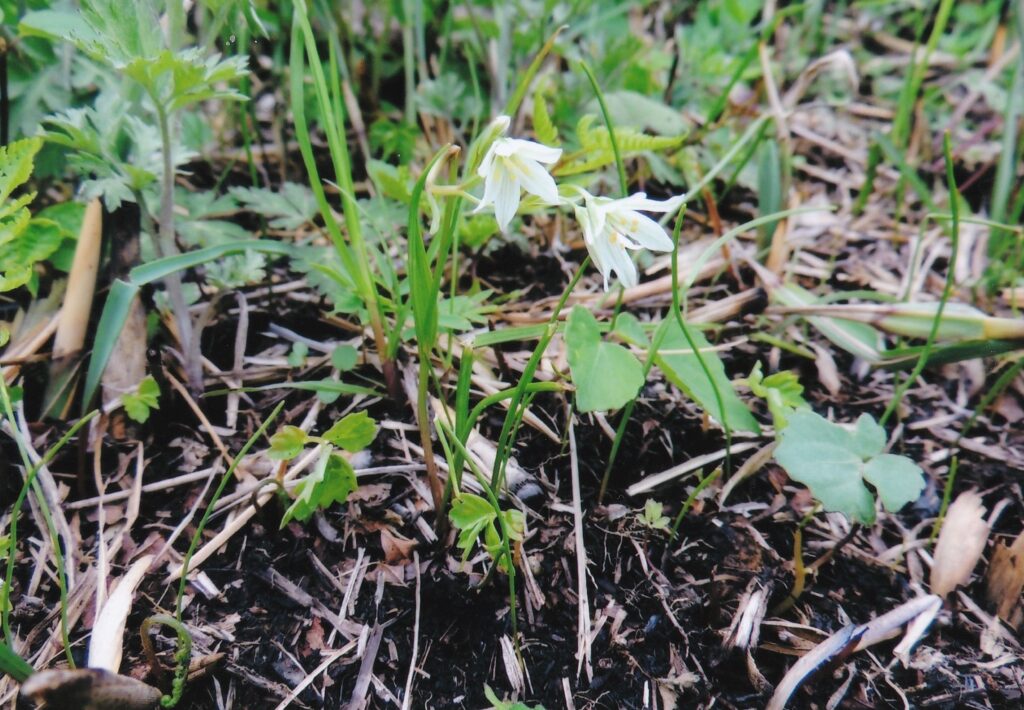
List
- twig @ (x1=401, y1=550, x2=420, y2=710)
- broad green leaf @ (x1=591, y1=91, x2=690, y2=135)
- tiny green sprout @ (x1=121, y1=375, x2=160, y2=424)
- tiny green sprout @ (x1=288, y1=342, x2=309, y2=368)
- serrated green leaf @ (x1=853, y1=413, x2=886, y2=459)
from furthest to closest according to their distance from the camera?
broad green leaf @ (x1=591, y1=91, x2=690, y2=135), tiny green sprout @ (x1=288, y1=342, x2=309, y2=368), tiny green sprout @ (x1=121, y1=375, x2=160, y2=424), serrated green leaf @ (x1=853, y1=413, x2=886, y2=459), twig @ (x1=401, y1=550, x2=420, y2=710)

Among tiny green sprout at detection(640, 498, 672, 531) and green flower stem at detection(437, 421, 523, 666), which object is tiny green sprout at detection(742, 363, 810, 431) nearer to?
tiny green sprout at detection(640, 498, 672, 531)

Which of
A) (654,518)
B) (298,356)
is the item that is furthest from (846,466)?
(298,356)

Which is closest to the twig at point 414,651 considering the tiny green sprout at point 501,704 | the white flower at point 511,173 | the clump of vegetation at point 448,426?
the clump of vegetation at point 448,426

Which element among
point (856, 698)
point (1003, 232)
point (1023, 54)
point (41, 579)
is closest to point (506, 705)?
point (856, 698)

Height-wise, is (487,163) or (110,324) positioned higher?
(487,163)

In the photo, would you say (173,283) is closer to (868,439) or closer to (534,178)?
(534,178)

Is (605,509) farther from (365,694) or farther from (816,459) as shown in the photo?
(365,694)

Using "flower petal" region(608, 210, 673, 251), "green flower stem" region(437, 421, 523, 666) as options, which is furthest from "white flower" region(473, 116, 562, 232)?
"green flower stem" region(437, 421, 523, 666)
